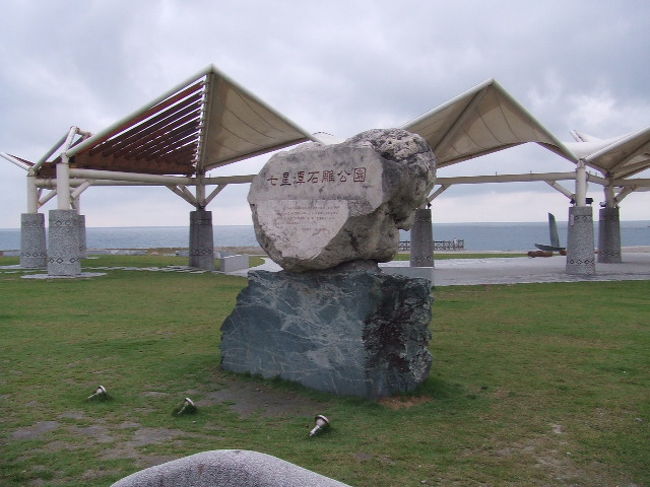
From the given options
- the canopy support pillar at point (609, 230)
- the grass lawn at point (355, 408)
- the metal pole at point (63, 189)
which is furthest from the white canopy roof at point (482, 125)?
the metal pole at point (63, 189)

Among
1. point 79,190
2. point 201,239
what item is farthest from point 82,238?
point 79,190

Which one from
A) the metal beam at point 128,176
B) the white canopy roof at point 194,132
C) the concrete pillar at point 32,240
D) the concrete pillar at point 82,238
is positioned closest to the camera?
the white canopy roof at point 194,132

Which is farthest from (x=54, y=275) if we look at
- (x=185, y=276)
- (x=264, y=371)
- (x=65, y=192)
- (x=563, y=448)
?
(x=563, y=448)

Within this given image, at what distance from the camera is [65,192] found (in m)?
17.0

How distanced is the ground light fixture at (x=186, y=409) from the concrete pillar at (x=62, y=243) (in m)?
13.0

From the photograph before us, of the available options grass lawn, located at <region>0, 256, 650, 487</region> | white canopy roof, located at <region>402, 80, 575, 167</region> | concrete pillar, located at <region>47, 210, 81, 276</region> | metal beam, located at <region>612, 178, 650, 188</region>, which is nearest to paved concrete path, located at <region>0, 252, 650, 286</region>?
concrete pillar, located at <region>47, 210, 81, 276</region>

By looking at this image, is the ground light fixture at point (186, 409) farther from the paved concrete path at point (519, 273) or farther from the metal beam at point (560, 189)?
the metal beam at point (560, 189)

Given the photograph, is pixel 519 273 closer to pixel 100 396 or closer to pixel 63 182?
pixel 63 182

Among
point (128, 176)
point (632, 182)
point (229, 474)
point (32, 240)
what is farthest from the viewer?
point (632, 182)

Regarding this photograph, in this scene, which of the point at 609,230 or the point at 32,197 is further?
the point at 609,230

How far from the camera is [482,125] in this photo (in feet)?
57.6

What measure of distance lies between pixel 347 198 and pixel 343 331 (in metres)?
1.37

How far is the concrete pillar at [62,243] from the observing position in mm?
16969

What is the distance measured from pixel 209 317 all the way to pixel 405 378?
18.1ft
